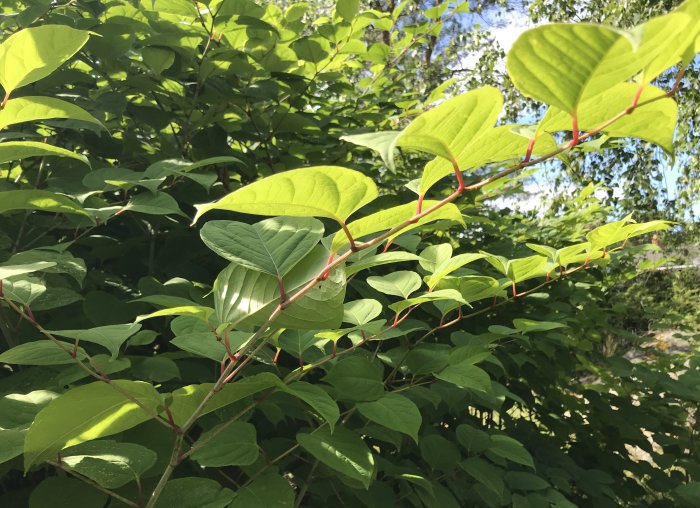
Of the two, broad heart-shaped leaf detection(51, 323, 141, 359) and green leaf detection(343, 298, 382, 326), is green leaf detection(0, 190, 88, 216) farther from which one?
green leaf detection(343, 298, 382, 326)

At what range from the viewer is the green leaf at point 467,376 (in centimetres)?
98

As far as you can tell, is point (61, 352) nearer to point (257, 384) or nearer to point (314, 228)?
point (257, 384)

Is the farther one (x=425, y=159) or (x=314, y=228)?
(x=425, y=159)

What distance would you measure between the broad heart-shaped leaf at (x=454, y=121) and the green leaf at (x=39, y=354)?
1.64 ft

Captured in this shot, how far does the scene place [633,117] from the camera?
501 mm

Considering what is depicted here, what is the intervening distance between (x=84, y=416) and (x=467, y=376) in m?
0.63

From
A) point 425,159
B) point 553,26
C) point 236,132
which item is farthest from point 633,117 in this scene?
point 425,159

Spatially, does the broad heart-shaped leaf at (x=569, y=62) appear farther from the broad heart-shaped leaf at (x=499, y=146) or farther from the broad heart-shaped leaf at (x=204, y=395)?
the broad heart-shaped leaf at (x=204, y=395)

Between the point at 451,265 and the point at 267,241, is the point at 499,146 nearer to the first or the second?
the point at 267,241

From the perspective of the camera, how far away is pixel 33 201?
0.77 m

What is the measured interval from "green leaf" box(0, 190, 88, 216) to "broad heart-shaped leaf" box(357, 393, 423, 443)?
515 mm

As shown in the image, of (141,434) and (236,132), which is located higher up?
(236,132)

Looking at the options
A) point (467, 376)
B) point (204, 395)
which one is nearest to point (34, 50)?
point (204, 395)

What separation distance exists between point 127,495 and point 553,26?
2.74 feet
